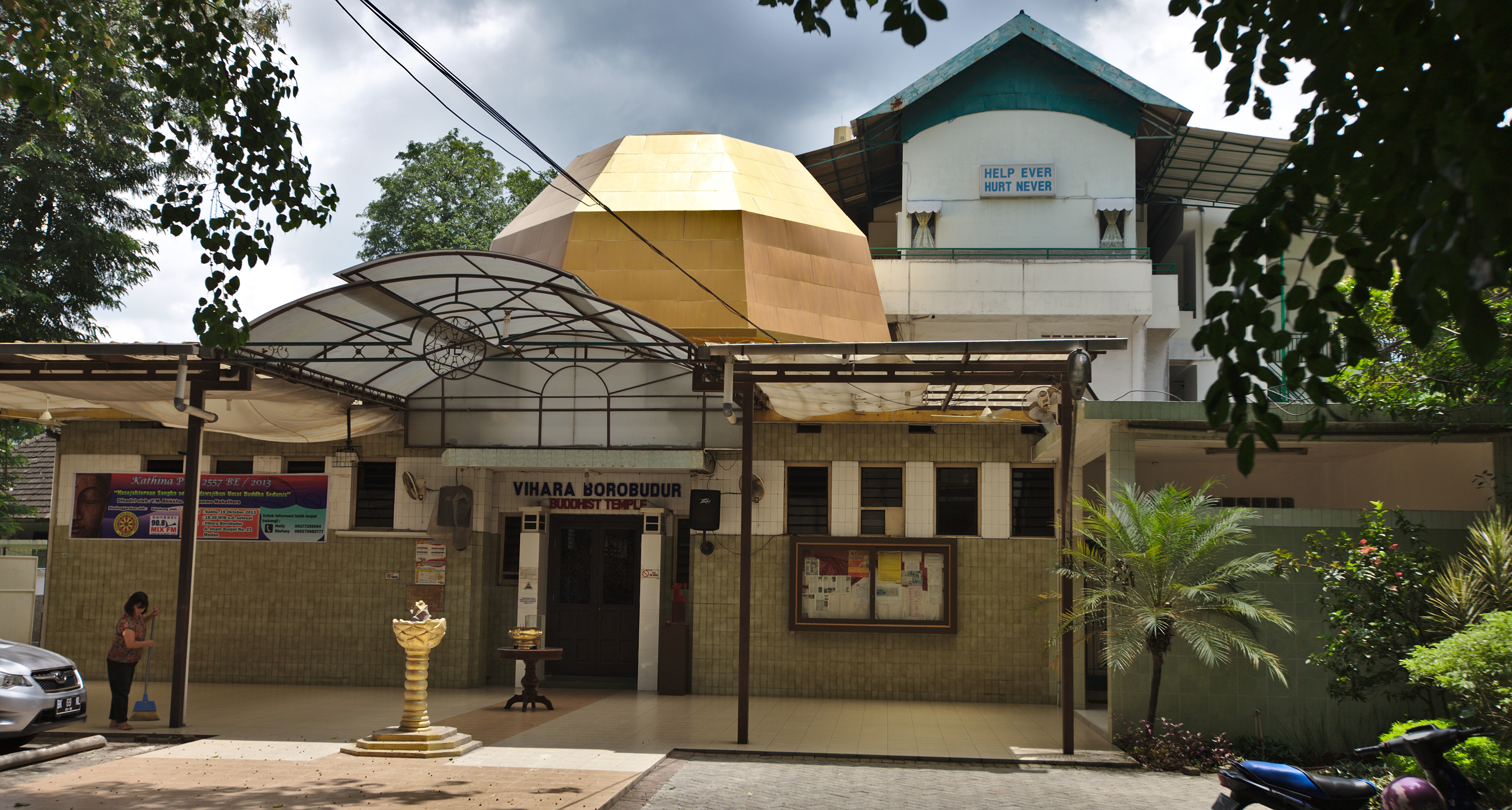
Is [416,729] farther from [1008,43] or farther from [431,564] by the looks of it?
[1008,43]

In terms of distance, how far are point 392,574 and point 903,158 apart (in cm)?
1157

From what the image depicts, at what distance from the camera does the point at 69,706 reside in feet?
34.3

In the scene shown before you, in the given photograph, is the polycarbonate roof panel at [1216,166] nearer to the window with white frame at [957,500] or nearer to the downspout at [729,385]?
the window with white frame at [957,500]

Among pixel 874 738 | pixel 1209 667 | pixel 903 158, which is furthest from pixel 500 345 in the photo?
pixel 903 158

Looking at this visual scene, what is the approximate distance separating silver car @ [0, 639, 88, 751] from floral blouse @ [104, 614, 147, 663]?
73 cm

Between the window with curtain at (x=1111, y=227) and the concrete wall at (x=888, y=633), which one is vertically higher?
the window with curtain at (x=1111, y=227)

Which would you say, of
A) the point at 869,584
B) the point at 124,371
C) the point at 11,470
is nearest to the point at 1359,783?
the point at 869,584

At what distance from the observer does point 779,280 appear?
1655cm

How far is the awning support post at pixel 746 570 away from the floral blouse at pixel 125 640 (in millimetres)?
6427

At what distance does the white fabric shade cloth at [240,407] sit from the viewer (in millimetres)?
12695

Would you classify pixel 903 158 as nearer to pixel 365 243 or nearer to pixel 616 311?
pixel 616 311

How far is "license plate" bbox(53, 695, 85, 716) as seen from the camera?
10.2 metres

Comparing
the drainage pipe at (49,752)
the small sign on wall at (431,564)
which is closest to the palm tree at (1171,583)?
the small sign on wall at (431,564)

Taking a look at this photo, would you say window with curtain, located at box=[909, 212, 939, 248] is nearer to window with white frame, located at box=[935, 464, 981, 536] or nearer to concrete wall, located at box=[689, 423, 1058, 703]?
concrete wall, located at box=[689, 423, 1058, 703]
